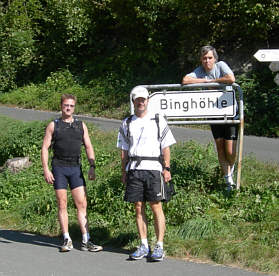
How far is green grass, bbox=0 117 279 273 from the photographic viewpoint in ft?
20.8

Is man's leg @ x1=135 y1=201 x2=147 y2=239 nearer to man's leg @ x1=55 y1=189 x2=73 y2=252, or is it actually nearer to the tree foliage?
man's leg @ x1=55 y1=189 x2=73 y2=252

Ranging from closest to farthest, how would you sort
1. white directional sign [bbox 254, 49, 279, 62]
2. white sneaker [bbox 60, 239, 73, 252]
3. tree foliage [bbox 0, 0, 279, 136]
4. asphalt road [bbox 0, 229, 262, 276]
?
asphalt road [bbox 0, 229, 262, 276] → white sneaker [bbox 60, 239, 73, 252] → white directional sign [bbox 254, 49, 279, 62] → tree foliage [bbox 0, 0, 279, 136]

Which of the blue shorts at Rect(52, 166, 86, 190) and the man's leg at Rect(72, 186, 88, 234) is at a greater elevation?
the blue shorts at Rect(52, 166, 86, 190)

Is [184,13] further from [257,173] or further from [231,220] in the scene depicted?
[231,220]

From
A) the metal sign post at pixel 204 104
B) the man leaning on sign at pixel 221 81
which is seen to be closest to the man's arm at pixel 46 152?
the metal sign post at pixel 204 104

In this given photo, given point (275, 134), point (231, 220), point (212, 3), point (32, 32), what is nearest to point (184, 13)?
point (212, 3)

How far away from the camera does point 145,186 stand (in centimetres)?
630

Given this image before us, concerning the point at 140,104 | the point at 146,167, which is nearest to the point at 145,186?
the point at 146,167

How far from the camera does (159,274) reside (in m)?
5.78

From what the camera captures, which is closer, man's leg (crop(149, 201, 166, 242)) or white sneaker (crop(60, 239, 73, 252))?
man's leg (crop(149, 201, 166, 242))

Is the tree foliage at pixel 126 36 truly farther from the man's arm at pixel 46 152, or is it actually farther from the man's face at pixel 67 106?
the man's arm at pixel 46 152

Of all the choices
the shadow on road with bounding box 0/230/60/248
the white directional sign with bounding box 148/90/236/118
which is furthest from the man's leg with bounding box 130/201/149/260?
the white directional sign with bounding box 148/90/236/118

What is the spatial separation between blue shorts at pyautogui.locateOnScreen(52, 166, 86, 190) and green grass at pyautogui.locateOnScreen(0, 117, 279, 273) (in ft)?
2.80

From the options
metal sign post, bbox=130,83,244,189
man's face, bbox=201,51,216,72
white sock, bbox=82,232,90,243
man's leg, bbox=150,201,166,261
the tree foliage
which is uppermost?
the tree foliage
